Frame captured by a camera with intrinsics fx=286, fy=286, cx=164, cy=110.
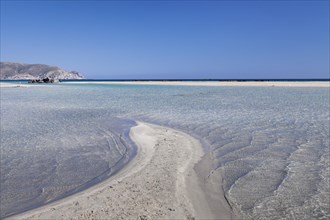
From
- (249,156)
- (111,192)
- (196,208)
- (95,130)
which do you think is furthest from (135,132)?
(196,208)

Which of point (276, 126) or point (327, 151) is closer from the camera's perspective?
point (327, 151)

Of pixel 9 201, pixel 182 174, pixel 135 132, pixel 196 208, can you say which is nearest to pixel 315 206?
pixel 196 208

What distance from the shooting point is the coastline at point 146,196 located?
4.48 metres

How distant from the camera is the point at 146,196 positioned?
506 centimetres

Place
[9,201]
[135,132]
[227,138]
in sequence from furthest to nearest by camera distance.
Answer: [135,132] → [227,138] → [9,201]

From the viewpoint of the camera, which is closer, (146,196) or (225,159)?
(146,196)

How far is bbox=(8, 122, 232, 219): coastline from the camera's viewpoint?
4.48 metres

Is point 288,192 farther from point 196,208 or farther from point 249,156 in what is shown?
point 249,156

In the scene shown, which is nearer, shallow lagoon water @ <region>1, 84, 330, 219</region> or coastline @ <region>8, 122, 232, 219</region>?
coastline @ <region>8, 122, 232, 219</region>

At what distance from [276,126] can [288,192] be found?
7.58 m

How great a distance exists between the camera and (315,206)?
4.76m

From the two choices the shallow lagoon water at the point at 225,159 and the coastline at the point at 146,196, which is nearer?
the coastline at the point at 146,196

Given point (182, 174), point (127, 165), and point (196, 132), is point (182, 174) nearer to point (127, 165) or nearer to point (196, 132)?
point (127, 165)

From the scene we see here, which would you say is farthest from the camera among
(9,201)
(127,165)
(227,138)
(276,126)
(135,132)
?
(276,126)
